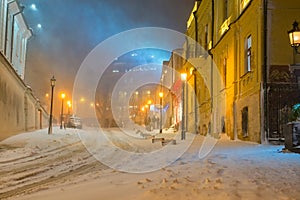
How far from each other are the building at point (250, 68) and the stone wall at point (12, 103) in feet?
36.0

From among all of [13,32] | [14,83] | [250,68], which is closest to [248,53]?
[250,68]

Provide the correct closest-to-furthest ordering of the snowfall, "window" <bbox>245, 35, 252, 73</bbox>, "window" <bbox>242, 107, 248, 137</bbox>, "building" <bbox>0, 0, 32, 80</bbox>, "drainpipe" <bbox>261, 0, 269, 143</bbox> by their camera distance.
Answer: the snowfall < "drainpipe" <bbox>261, 0, 269, 143</bbox> < "window" <bbox>245, 35, 252, 73</bbox> < "window" <bbox>242, 107, 248, 137</bbox> < "building" <bbox>0, 0, 32, 80</bbox>

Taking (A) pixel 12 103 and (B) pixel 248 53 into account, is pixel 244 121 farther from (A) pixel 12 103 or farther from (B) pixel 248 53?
(A) pixel 12 103

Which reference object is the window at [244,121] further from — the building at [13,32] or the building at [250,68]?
the building at [13,32]

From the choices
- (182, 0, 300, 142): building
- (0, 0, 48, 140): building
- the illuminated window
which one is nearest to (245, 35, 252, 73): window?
(182, 0, 300, 142): building

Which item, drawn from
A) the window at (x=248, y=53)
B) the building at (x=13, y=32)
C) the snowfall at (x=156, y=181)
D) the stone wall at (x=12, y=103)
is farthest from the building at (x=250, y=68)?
the building at (x=13, y=32)

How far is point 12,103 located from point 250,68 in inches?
453

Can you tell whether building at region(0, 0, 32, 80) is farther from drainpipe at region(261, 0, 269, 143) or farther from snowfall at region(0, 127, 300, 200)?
snowfall at region(0, 127, 300, 200)

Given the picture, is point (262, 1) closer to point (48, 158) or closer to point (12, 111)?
point (48, 158)

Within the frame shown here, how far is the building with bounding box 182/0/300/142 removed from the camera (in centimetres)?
1666

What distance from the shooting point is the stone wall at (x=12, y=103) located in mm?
16672

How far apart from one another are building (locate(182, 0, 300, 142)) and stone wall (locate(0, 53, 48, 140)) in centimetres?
1096

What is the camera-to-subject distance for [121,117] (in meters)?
76.0

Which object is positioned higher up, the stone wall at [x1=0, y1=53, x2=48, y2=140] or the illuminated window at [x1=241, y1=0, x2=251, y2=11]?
the illuminated window at [x1=241, y1=0, x2=251, y2=11]
